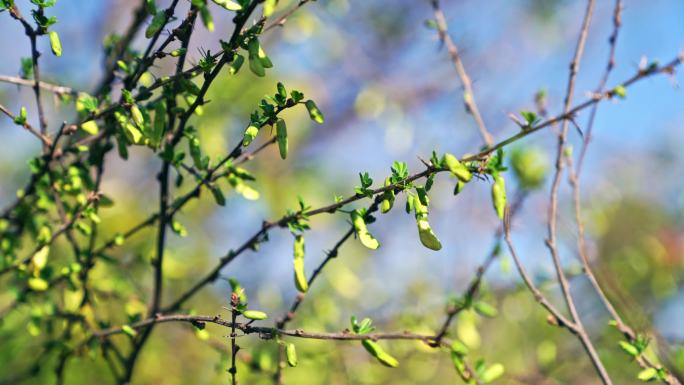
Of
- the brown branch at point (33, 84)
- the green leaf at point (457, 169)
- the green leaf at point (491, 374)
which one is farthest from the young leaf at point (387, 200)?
the brown branch at point (33, 84)

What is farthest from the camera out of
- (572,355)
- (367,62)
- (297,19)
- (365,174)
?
(367,62)

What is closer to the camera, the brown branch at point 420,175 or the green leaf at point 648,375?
the brown branch at point 420,175

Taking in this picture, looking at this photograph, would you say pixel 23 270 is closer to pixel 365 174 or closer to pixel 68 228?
pixel 68 228

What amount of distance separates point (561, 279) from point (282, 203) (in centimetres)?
284

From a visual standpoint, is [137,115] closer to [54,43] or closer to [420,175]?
[54,43]

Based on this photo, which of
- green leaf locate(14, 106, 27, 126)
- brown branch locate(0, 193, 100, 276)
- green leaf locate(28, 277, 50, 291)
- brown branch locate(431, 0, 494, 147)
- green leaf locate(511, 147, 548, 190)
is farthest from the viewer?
green leaf locate(511, 147, 548, 190)

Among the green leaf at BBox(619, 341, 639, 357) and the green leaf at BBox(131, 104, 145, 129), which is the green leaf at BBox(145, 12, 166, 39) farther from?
the green leaf at BBox(619, 341, 639, 357)

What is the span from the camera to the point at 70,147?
1518mm

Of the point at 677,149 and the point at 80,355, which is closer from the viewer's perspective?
the point at 80,355

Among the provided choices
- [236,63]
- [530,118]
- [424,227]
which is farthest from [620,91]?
[236,63]

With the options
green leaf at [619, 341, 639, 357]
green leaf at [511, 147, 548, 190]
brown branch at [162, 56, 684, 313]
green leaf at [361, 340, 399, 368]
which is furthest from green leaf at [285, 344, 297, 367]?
green leaf at [511, 147, 548, 190]

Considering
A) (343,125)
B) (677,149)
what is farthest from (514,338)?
(677,149)

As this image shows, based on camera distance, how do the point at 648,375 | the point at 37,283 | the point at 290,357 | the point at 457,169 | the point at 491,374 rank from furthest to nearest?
the point at 37,283 < the point at 491,374 < the point at 648,375 < the point at 290,357 < the point at 457,169

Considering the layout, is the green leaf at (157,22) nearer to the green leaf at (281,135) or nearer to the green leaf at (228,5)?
the green leaf at (228,5)
